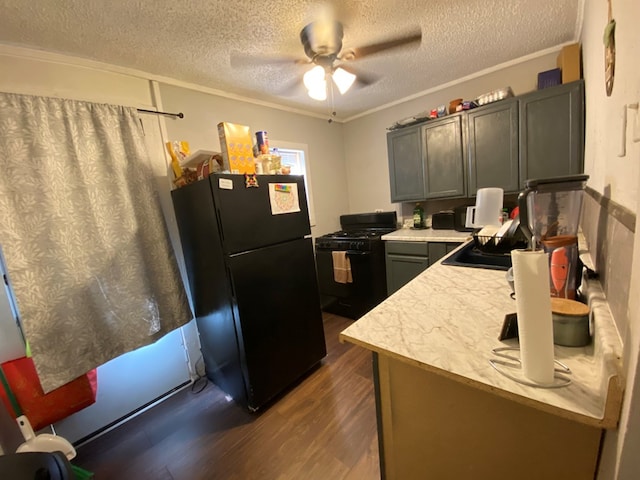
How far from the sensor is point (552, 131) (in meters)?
2.03

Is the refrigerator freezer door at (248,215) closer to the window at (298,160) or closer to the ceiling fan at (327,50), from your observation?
the ceiling fan at (327,50)

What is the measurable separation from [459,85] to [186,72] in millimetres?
2542

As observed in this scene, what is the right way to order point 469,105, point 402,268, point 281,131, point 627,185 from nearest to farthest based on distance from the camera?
point 627,185 < point 469,105 < point 402,268 < point 281,131

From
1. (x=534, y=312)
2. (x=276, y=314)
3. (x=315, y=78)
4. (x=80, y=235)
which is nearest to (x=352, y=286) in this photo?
(x=276, y=314)

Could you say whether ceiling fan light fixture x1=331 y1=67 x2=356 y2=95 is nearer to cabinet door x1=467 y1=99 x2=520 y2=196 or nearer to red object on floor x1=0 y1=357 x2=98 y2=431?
cabinet door x1=467 y1=99 x2=520 y2=196

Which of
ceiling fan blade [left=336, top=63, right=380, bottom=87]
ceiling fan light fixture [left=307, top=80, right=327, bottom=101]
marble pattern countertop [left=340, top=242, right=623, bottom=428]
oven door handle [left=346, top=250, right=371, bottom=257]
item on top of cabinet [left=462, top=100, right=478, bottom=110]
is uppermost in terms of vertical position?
ceiling fan blade [left=336, top=63, right=380, bottom=87]

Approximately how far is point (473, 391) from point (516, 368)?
5.3 inches

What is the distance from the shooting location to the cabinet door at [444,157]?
2485mm

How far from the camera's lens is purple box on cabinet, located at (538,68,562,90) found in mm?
2031

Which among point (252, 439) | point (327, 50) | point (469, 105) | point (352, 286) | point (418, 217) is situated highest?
point (327, 50)

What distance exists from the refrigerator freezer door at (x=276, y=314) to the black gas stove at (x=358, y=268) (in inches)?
32.0

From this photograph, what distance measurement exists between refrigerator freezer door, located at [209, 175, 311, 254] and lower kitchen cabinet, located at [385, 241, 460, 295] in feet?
4.03

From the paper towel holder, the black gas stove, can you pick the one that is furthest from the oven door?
the paper towel holder

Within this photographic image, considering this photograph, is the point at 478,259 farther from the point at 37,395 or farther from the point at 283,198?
the point at 37,395
